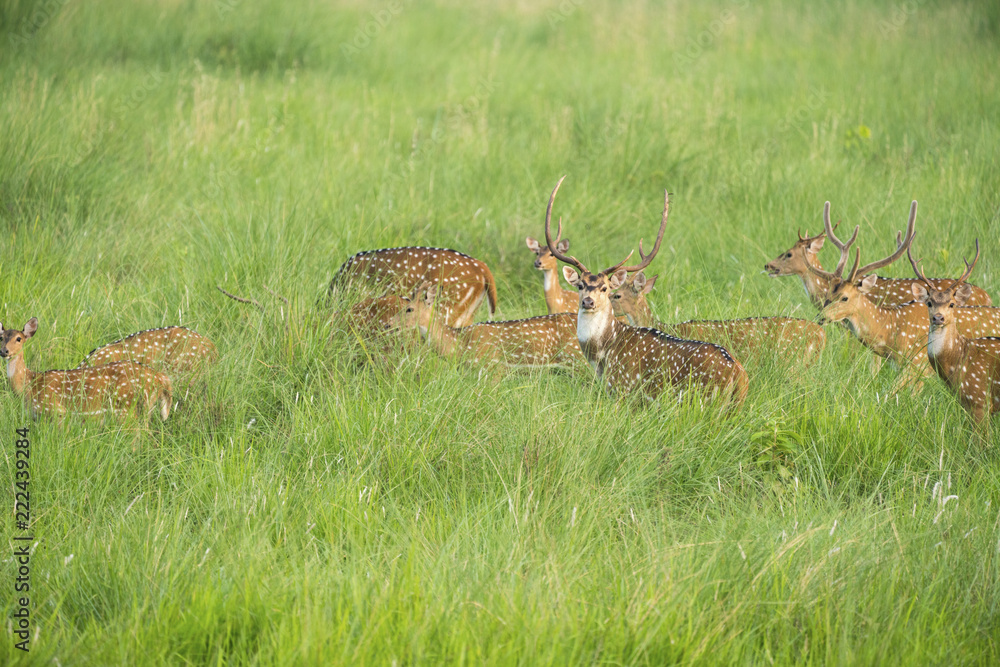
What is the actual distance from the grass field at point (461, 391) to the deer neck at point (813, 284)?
0.29 feet

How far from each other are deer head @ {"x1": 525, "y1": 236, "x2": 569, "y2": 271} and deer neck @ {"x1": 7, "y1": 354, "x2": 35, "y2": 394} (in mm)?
2896

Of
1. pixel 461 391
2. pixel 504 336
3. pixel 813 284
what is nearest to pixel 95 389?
pixel 461 391

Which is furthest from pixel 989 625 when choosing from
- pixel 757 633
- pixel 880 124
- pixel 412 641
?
pixel 880 124

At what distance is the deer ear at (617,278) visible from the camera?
5.23 meters

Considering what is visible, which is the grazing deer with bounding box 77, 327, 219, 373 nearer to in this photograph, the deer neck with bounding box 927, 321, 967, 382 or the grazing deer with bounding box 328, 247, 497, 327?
the grazing deer with bounding box 328, 247, 497, 327

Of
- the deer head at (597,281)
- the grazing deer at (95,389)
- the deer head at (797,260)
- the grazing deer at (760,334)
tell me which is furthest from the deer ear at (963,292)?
the grazing deer at (95,389)

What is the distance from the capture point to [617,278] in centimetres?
532

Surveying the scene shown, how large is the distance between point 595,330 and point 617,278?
13.7 inches

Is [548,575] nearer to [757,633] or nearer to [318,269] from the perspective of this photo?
[757,633]

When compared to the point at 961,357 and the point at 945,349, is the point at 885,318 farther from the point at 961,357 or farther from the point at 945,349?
the point at 961,357

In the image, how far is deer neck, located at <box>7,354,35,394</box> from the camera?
4445 mm

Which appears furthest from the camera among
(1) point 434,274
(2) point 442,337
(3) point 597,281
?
(1) point 434,274

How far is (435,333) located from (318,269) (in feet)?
2.74

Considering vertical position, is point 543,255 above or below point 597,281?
below
